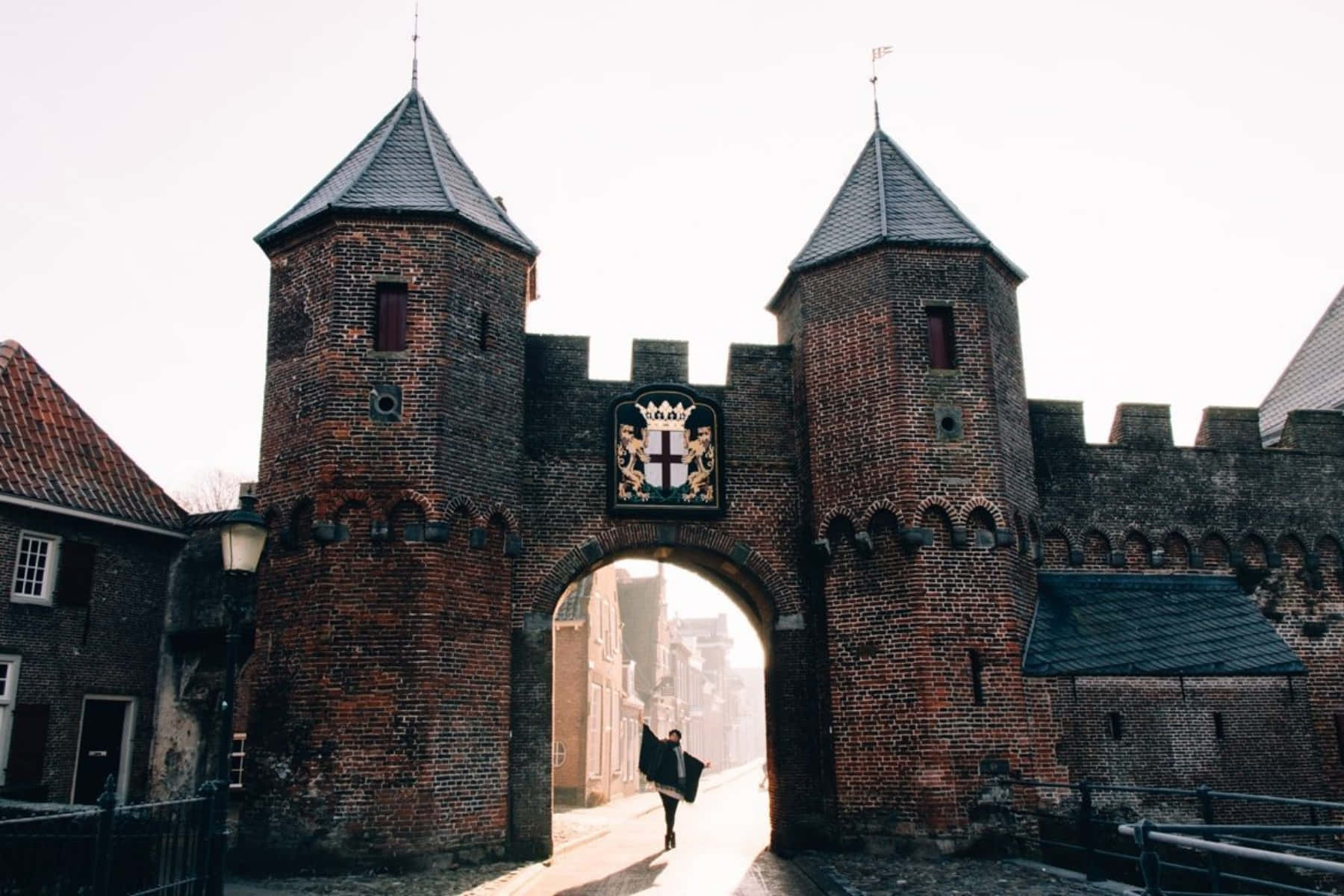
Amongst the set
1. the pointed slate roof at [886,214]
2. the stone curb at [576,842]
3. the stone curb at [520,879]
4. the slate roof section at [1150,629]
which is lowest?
the stone curb at [576,842]

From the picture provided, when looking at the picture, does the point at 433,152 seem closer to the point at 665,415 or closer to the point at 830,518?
the point at 665,415

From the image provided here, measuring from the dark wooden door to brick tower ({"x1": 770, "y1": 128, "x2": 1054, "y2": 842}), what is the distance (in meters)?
11.6

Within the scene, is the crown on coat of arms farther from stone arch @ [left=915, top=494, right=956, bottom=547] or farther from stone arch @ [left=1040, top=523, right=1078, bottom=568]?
stone arch @ [left=1040, top=523, right=1078, bottom=568]

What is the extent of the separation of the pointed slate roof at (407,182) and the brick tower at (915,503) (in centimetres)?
537

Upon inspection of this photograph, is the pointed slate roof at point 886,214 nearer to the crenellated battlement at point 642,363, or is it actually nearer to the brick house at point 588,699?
the crenellated battlement at point 642,363

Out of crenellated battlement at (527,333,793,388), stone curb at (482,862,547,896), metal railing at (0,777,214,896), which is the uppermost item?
crenellated battlement at (527,333,793,388)

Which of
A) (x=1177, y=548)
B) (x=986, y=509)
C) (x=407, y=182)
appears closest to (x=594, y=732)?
(x=1177, y=548)

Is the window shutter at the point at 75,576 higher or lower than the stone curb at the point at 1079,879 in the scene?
higher

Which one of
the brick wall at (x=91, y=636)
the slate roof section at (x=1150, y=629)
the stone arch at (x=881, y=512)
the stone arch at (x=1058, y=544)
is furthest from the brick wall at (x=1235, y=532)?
the brick wall at (x=91, y=636)

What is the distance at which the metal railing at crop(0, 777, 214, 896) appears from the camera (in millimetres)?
8781

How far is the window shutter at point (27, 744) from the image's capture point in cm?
1594

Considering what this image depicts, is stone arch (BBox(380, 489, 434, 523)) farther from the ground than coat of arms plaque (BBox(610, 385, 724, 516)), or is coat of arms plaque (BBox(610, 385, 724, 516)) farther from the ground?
coat of arms plaque (BBox(610, 385, 724, 516))

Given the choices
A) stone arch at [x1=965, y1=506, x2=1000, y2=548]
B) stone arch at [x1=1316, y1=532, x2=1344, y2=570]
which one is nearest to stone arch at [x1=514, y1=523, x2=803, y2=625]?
stone arch at [x1=965, y1=506, x2=1000, y2=548]

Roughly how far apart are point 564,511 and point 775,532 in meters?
3.45
